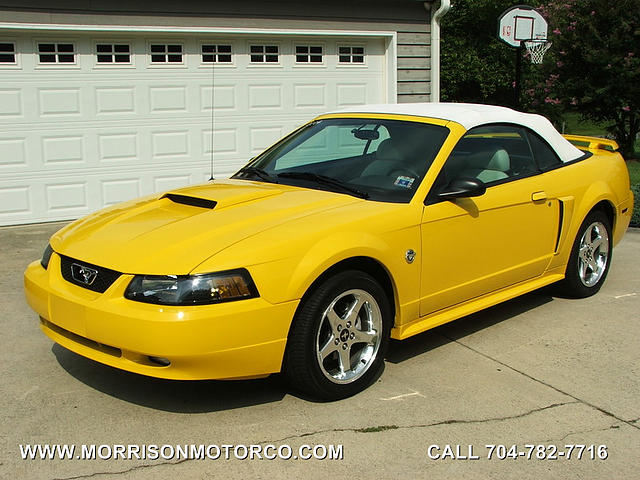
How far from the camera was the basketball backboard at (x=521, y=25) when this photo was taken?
13969 millimetres

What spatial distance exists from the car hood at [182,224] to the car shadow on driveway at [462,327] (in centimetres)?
112

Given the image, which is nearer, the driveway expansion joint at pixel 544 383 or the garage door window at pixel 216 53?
the driveway expansion joint at pixel 544 383

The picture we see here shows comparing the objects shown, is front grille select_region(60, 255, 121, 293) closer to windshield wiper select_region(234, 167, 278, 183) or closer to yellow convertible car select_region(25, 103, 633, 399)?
yellow convertible car select_region(25, 103, 633, 399)

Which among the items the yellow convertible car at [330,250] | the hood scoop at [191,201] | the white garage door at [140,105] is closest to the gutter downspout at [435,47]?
the white garage door at [140,105]

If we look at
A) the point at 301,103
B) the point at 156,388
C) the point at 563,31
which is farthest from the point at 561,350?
the point at 563,31

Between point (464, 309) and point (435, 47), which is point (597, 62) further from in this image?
point (464, 309)

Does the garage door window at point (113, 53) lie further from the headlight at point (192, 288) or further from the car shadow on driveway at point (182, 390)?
the headlight at point (192, 288)

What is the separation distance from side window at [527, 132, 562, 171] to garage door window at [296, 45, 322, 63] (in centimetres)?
565

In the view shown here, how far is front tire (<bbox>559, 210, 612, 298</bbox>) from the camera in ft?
19.0

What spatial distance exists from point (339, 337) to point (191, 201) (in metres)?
1.27

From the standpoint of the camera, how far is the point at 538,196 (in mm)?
5199

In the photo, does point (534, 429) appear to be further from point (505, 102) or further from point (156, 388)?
point (505, 102)

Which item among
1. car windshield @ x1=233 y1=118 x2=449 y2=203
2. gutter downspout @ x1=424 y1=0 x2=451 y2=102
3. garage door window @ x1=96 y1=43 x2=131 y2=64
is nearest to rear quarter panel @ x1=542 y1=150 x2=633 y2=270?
car windshield @ x1=233 y1=118 x2=449 y2=203

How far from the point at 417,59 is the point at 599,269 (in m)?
6.07
